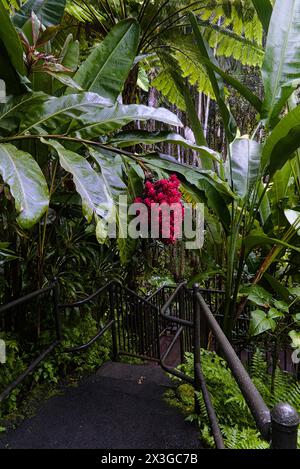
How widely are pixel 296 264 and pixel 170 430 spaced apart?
1.36 m

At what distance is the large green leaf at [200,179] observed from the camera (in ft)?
5.81

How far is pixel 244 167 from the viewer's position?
2.13 meters

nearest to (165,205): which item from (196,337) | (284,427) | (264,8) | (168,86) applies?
(196,337)

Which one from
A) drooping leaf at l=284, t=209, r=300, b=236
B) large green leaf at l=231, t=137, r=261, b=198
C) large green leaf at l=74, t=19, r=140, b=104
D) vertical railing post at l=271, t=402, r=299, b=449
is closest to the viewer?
vertical railing post at l=271, t=402, r=299, b=449

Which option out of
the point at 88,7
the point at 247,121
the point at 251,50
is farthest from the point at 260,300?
the point at 247,121

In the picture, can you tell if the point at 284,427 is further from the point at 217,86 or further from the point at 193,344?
the point at 217,86

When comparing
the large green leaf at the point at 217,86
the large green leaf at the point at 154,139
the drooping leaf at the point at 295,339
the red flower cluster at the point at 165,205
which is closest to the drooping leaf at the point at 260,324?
the drooping leaf at the point at 295,339

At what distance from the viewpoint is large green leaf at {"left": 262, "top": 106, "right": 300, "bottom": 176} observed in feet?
5.42

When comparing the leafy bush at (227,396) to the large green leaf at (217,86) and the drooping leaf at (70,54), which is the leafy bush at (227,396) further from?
the drooping leaf at (70,54)

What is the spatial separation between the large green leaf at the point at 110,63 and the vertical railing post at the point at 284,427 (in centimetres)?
160

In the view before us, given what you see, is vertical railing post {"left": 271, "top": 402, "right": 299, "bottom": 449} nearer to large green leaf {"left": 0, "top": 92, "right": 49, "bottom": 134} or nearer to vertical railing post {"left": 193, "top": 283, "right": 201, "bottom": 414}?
vertical railing post {"left": 193, "top": 283, "right": 201, "bottom": 414}

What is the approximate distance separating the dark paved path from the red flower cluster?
3.11ft

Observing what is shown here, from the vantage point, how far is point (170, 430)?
65.3 inches

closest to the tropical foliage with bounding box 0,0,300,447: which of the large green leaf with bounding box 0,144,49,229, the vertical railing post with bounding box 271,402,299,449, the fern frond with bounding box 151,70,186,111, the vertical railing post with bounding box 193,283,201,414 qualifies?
the large green leaf with bounding box 0,144,49,229
